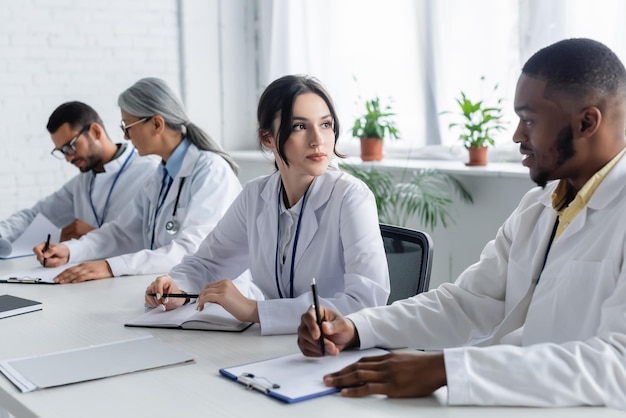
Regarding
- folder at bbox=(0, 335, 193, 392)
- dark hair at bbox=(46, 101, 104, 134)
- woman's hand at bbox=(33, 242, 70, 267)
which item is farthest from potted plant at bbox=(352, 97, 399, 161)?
folder at bbox=(0, 335, 193, 392)

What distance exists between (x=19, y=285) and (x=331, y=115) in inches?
45.1

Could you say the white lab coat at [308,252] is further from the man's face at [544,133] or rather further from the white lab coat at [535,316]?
the man's face at [544,133]

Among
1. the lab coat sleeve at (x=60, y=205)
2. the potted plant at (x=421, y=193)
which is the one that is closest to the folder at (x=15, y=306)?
the lab coat sleeve at (x=60, y=205)

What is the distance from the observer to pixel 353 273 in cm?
197

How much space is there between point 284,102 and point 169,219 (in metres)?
1.01

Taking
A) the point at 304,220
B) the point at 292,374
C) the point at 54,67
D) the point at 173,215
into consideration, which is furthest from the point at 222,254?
the point at 54,67

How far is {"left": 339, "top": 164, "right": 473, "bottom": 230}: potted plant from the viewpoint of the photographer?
3.65 m

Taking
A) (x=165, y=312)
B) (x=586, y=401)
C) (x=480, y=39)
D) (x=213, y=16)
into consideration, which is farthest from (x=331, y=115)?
(x=213, y=16)

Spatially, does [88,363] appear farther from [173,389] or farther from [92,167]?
[92,167]

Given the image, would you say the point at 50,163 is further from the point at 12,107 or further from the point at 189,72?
the point at 189,72

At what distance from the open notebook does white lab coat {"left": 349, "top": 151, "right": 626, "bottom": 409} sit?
354 mm

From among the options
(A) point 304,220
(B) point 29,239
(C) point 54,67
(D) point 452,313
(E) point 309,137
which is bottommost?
(B) point 29,239

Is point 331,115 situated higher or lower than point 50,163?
higher

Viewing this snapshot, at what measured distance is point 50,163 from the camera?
487 centimetres
